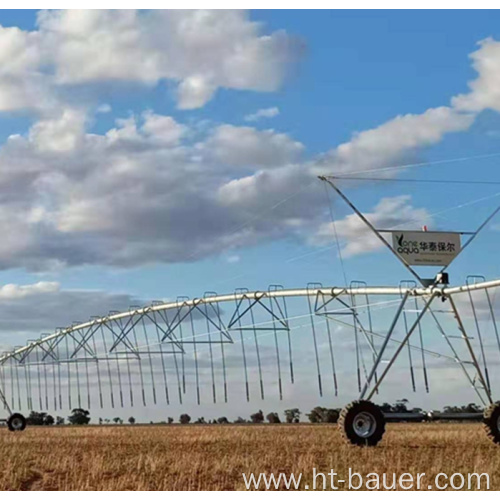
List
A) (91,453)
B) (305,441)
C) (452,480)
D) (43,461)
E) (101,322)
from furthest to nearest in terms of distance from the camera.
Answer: (101,322), (305,441), (91,453), (43,461), (452,480)

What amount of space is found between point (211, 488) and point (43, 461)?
348 inches

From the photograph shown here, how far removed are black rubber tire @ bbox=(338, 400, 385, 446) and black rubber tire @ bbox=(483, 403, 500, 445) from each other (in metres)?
4.19

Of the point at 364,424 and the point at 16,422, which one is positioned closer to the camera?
the point at 364,424

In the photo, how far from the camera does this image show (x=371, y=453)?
35688 millimetres

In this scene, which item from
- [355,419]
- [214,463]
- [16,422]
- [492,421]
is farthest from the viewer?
[16,422]

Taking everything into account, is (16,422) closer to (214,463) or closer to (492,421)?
(492,421)

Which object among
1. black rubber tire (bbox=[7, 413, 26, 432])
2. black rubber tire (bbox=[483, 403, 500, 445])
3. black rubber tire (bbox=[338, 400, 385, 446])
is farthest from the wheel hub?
black rubber tire (bbox=[7, 413, 26, 432])

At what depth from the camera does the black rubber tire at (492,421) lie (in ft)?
130

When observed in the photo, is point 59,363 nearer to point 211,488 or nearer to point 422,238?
point 422,238

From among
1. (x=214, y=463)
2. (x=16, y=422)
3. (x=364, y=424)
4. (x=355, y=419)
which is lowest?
(x=214, y=463)

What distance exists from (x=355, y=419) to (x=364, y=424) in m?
0.40

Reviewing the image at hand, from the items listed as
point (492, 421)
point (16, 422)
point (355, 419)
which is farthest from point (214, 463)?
point (16, 422)

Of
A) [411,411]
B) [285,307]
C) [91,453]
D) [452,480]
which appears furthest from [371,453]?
[285,307]

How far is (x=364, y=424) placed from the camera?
127ft
